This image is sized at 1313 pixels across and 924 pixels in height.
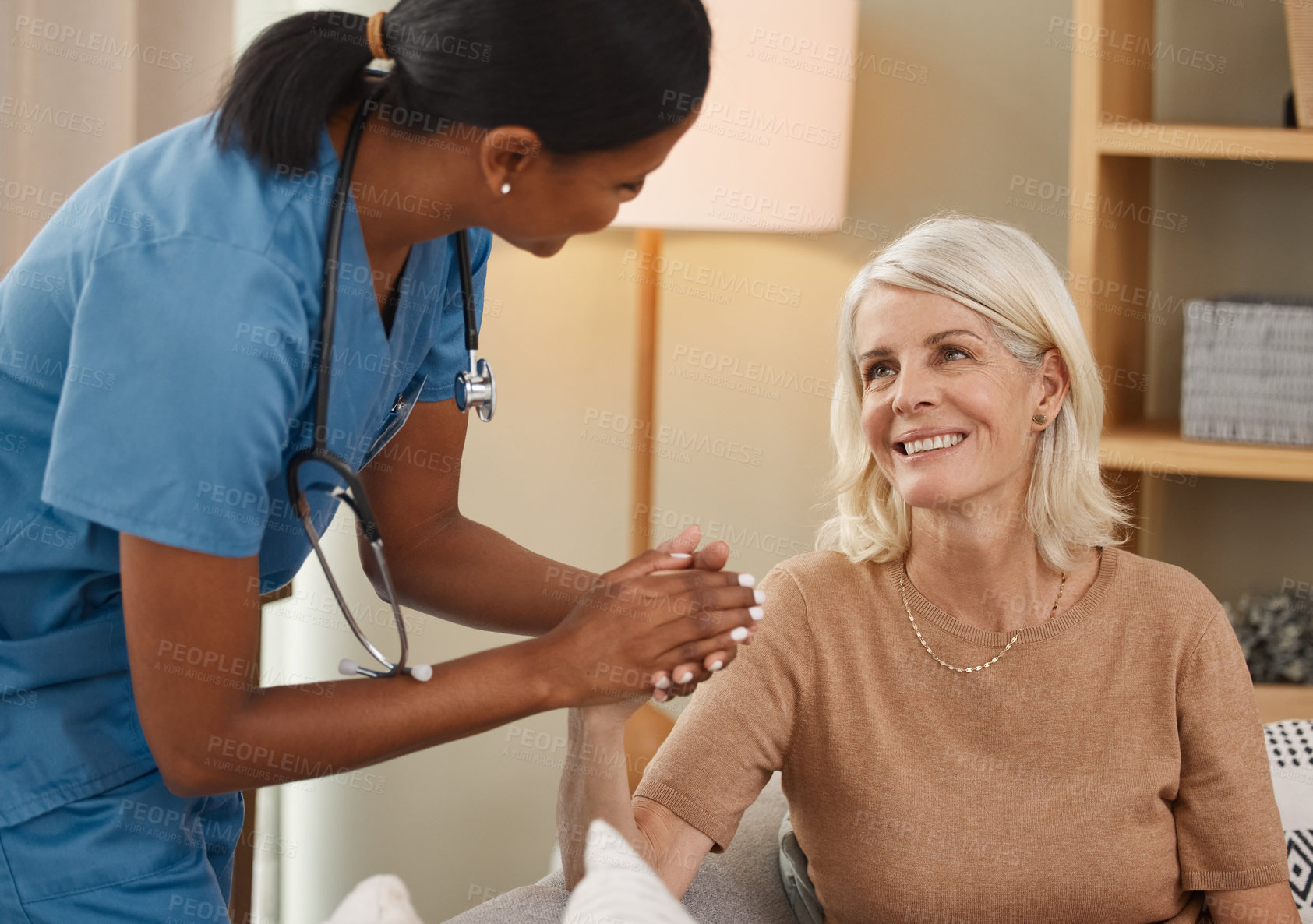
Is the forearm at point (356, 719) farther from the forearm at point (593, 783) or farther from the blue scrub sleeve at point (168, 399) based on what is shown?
the forearm at point (593, 783)

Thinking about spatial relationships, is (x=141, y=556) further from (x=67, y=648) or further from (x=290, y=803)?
(x=290, y=803)

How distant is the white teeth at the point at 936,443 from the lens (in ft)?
4.48

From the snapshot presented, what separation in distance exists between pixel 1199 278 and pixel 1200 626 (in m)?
0.86

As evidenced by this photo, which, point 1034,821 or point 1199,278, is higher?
point 1199,278

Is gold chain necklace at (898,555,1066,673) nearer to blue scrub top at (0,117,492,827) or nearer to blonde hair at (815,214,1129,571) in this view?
blonde hair at (815,214,1129,571)

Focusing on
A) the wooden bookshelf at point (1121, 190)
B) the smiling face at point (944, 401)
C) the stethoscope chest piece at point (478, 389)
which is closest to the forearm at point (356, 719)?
the stethoscope chest piece at point (478, 389)

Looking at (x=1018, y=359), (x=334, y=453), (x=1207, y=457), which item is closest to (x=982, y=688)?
(x=1018, y=359)

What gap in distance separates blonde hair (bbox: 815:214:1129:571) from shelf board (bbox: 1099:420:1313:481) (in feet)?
0.66

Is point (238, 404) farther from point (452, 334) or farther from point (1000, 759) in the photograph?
point (1000, 759)

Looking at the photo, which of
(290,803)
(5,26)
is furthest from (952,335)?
(290,803)

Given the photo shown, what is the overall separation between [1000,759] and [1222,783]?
0.78 ft

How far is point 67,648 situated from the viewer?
0.90m

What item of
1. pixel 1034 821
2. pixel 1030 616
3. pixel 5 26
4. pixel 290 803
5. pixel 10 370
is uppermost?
pixel 5 26

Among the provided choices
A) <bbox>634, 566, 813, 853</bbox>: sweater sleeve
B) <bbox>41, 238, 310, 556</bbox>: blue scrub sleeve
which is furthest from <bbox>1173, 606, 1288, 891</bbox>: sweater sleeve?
<bbox>41, 238, 310, 556</bbox>: blue scrub sleeve
